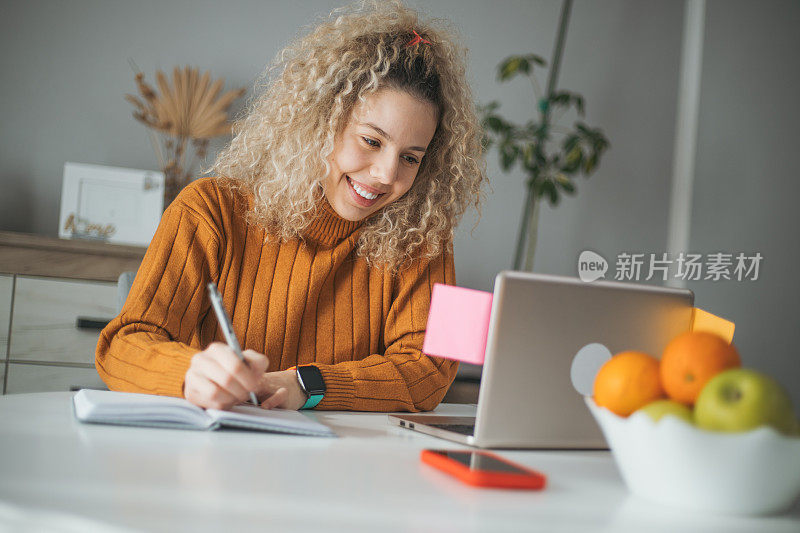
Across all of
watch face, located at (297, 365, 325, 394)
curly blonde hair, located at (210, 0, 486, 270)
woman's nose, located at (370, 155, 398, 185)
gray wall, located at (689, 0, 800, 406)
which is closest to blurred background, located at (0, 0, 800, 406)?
gray wall, located at (689, 0, 800, 406)

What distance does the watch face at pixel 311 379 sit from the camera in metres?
1.12

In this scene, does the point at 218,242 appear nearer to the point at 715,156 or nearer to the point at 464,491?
the point at 464,491

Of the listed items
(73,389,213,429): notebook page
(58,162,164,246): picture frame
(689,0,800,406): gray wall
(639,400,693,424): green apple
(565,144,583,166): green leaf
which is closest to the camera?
(639,400,693,424): green apple

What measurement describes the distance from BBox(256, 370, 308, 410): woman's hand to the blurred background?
1752mm

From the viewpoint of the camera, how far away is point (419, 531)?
20.3 inches

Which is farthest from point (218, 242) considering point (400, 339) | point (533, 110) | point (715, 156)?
point (715, 156)

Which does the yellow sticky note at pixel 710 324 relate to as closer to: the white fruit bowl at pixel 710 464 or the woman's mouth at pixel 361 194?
the white fruit bowl at pixel 710 464

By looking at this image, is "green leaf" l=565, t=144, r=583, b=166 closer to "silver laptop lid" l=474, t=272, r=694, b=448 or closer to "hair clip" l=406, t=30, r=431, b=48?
"hair clip" l=406, t=30, r=431, b=48

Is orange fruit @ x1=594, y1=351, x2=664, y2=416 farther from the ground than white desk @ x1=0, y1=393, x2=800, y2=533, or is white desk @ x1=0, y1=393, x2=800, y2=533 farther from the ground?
orange fruit @ x1=594, y1=351, x2=664, y2=416

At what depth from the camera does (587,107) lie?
3.13 m

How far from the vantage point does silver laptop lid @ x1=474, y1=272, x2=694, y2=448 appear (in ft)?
2.68

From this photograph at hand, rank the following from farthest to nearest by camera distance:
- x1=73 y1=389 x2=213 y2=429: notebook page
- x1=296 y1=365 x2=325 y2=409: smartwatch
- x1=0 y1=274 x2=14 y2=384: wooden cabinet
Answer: x1=0 y1=274 x2=14 y2=384: wooden cabinet < x1=296 y1=365 x2=325 y2=409: smartwatch < x1=73 y1=389 x2=213 y2=429: notebook page

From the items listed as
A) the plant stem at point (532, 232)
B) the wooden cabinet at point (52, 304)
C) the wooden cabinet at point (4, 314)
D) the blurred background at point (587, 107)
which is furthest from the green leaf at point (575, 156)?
the wooden cabinet at point (4, 314)

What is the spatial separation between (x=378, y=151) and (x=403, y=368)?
0.43m
